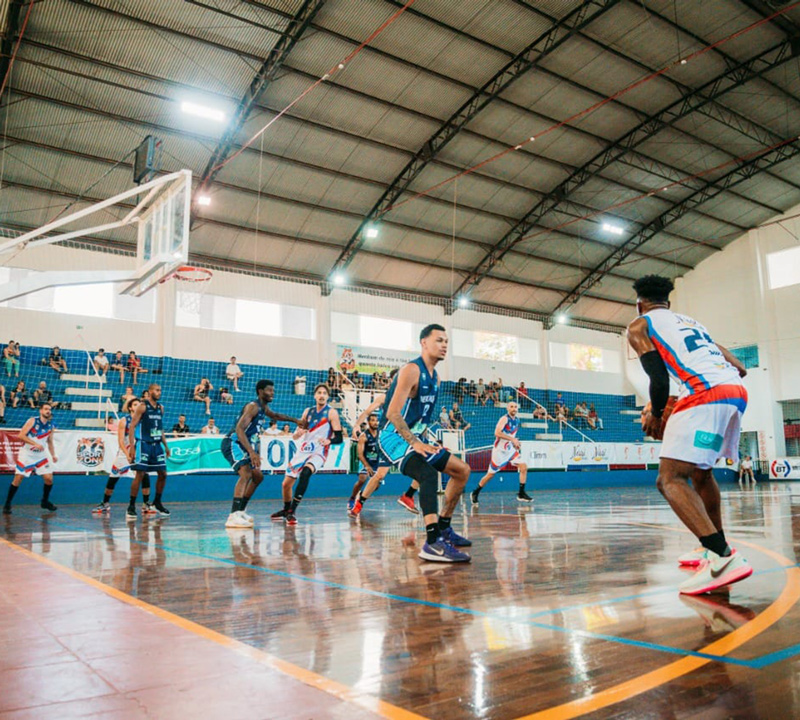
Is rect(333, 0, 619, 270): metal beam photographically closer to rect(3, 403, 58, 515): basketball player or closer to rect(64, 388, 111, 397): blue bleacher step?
rect(64, 388, 111, 397): blue bleacher step

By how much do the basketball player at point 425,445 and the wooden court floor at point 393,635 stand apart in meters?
0.36

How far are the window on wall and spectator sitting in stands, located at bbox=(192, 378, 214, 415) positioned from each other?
13.7m

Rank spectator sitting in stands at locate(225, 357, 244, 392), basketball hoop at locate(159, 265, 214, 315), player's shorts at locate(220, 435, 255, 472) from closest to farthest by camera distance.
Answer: player's shorts at locate(220, 435, 255, 472)
basketball hoop at locate(159, 265, 214, 315)
spectator sitting in stands at locate(225, 357, 244, 392)

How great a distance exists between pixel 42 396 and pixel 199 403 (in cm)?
486

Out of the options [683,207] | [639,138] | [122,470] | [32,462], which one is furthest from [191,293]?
[683,207]

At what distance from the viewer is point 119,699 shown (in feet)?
6.83

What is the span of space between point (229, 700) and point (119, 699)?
1.15 ft

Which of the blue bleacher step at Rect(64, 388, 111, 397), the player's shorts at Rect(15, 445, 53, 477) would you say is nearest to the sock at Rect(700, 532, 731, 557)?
the player's shorts at Rect(15, 445, 53, 477)

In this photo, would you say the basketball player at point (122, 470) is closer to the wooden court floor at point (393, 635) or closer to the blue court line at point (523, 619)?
the wooden court floor at point (393, 635)

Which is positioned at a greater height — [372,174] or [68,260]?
[372,174]

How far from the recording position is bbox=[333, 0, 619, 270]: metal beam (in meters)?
19.2

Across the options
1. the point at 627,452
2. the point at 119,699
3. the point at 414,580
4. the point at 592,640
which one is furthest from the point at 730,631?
the point at 627,452

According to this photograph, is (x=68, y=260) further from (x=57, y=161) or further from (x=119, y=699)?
(x=119, y=699)

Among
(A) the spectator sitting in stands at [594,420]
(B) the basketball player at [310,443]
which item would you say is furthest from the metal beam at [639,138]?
(B) the basketball player at [310,443]
